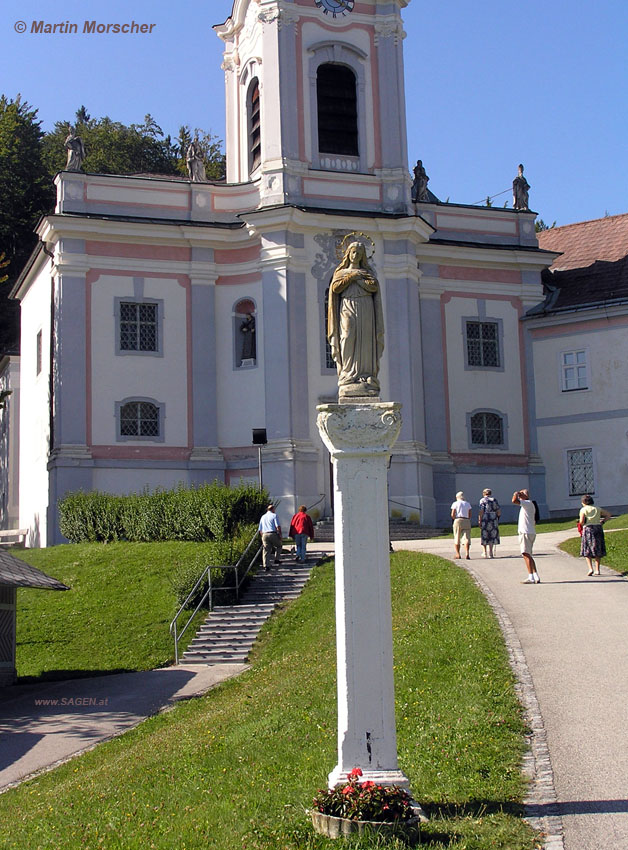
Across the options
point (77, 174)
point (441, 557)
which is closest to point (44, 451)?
point (77, 174)

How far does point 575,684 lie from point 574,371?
Answer: 25814mm

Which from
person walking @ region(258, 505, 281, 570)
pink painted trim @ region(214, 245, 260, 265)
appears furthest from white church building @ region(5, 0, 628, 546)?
person walking @ region(258, 505, 281, 570)

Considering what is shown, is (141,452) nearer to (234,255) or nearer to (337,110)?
(234,255)

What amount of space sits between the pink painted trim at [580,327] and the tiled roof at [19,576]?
2239 cm

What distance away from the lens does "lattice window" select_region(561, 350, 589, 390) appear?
37.3 m

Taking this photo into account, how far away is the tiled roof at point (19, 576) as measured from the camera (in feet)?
61.2

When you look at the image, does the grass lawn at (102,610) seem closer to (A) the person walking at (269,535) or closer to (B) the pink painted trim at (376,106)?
(A) the person walking at (269,535)

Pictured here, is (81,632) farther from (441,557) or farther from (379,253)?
(379,253)

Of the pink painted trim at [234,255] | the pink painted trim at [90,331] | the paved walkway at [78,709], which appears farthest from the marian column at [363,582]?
the pink painted trim at [234,255]

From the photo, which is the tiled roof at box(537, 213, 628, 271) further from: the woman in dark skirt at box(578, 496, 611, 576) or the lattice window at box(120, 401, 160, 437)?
the woman in dark skirt at box(578, 496, 611, 576)

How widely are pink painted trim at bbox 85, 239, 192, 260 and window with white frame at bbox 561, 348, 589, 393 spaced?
1238 cm

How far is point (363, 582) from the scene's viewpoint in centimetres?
958

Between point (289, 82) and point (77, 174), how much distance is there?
→ 694 centimetres

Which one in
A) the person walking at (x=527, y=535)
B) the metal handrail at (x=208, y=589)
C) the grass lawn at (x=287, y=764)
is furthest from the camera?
the metal handrail at (x=208, y=589)
